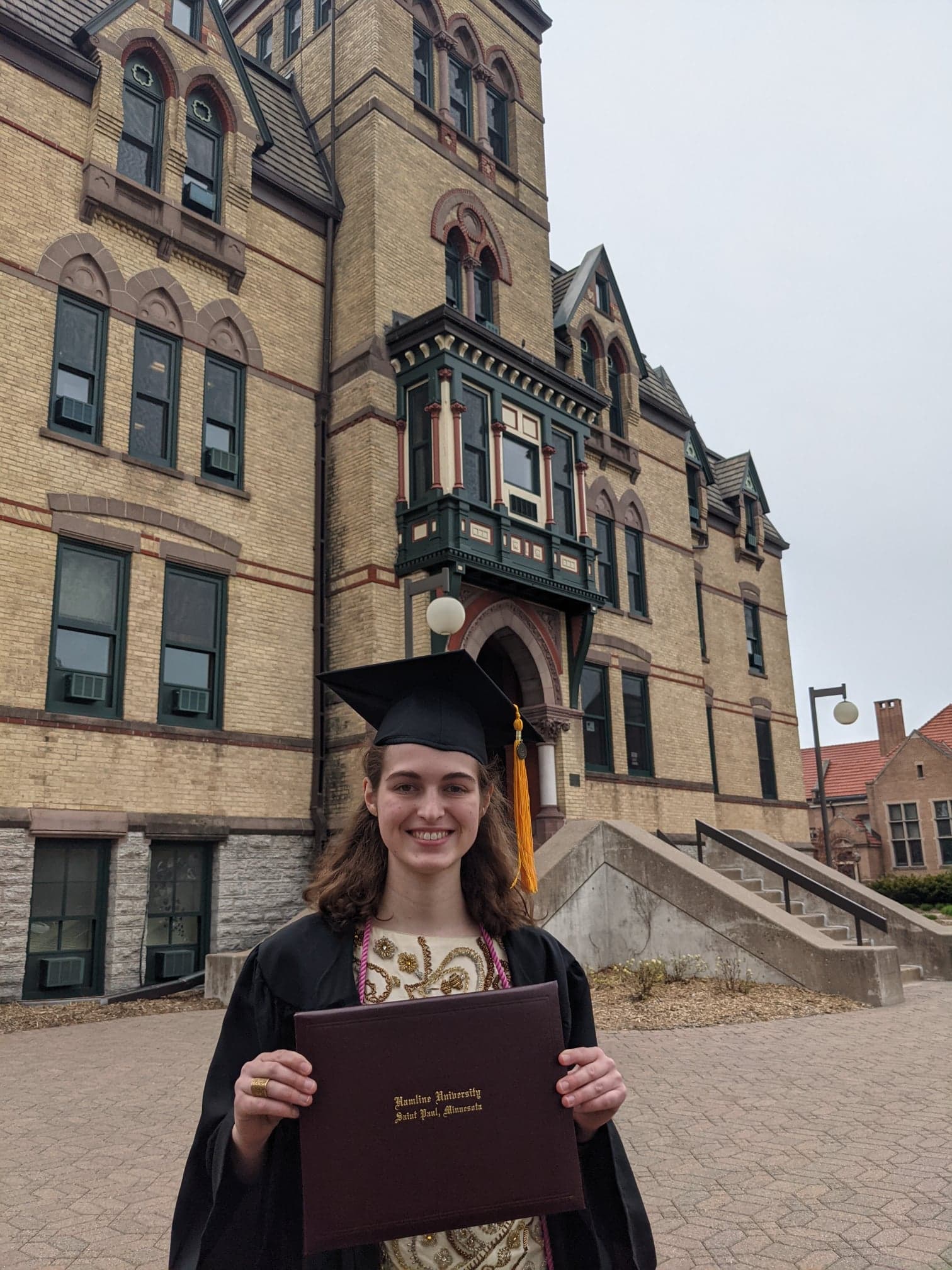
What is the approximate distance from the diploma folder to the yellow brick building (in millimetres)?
11917

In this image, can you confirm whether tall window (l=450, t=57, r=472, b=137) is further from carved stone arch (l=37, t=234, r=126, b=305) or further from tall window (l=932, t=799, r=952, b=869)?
tall window (l=932, t=799, r=952, b=869)

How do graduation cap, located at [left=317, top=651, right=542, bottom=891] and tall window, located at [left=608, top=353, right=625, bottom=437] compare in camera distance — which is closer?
graduation cap, located at [left=317, top=651, right=542, bottom=891]

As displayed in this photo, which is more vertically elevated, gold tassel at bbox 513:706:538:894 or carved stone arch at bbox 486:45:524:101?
carved stone arch at bbox 486:45:524:101

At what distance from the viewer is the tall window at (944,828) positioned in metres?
43.5

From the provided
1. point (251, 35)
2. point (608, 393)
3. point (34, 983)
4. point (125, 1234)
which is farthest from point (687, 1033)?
point (251, 35)

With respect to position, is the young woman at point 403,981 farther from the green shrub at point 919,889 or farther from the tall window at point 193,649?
the green shrub at point 919,889

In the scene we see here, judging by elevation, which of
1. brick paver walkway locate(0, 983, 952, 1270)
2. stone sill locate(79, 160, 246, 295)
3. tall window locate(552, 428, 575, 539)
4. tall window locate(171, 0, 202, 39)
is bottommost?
brick paver walkway locate(0, 983, 952, 1270)

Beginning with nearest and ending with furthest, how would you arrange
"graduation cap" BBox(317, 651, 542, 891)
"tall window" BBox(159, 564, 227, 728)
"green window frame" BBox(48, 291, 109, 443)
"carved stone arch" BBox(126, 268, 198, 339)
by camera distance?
"graduation cap" BBox(317, 651, 542, 891)
"green window frame" BBox(48, 291, 109, 443)
"tall window" BBox(159, 564, 227, 728)
"carved stone arch" BBox(126, 268, 198, 339)

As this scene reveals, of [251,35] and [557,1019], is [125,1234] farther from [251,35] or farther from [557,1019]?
[251,35]

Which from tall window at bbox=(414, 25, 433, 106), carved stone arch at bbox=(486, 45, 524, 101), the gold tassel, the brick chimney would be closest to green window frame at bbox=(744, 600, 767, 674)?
carved stone arch at bbox=(486, 45, 524, 101)

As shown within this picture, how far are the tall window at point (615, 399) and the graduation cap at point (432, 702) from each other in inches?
823

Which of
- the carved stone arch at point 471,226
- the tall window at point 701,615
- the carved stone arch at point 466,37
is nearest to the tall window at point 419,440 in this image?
Answer: the carved stone arch at point 471,226

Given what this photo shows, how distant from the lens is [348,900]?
8.77 ft

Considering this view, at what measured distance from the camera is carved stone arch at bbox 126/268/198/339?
15227 millimetres
